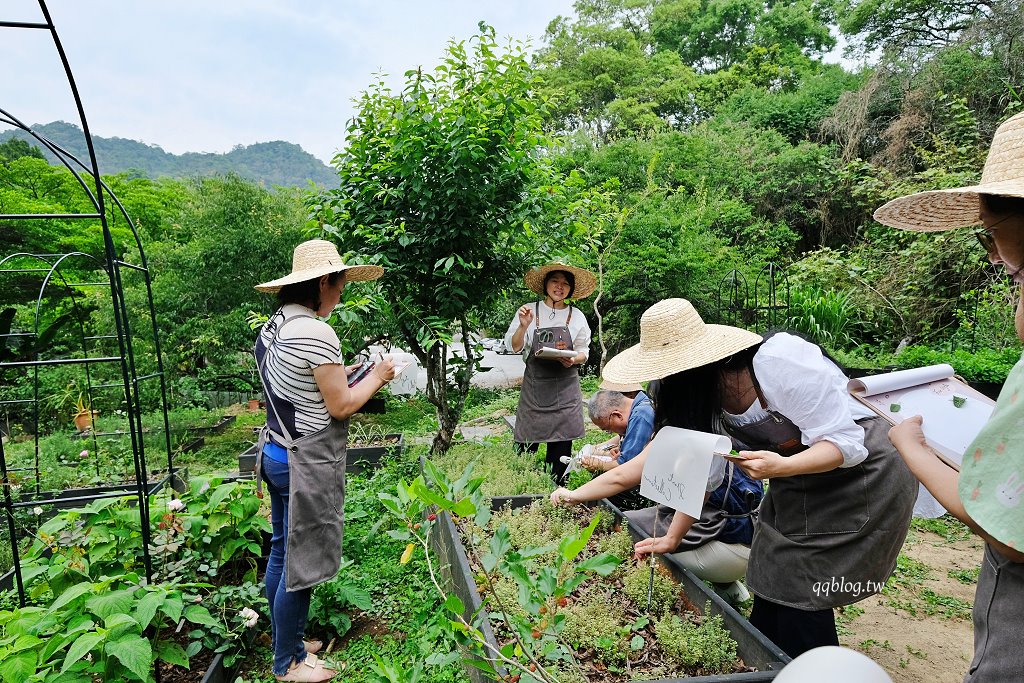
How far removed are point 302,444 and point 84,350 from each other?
4.07m

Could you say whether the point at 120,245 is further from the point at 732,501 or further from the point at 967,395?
the point at 967,395

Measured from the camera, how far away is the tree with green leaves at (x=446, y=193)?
12.8 ft

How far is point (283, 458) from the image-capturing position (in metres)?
2.42

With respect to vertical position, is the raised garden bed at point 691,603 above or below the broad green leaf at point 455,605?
below

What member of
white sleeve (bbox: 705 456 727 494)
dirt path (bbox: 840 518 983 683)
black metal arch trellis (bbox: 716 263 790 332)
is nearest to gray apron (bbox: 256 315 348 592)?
white sleeve (bbox: 705 456 727 494)

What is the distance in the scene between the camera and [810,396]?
1781mm

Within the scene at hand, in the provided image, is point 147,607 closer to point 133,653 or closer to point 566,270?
point 133,653

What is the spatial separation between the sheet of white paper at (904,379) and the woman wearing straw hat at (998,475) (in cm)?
41

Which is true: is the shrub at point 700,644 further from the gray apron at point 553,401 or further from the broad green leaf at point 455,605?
the gray apron at point 553,401

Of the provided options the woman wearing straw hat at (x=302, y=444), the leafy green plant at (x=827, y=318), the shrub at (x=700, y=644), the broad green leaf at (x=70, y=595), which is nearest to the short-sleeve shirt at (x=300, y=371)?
the woman wearing straw hat at (x=302, y=444)

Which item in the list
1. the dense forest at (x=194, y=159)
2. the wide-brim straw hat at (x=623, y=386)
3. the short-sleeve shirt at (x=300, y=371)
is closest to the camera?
the wide-brim straw hat at (x=623, y=386)

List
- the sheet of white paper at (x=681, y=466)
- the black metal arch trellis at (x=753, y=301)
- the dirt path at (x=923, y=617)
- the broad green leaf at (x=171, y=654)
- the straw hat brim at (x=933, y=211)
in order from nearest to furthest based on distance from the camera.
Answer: the straw hat brim at (x=933, y=211) → the sheet of white paper at (x=681, y=466) → the broad green leaf at (x=171, y=654) → the dirt path at (x=923, y=617) → the black metal arch trellis at (x=753, y=301)

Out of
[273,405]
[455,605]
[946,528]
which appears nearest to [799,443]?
[455,605]

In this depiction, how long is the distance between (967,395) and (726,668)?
106 cm
